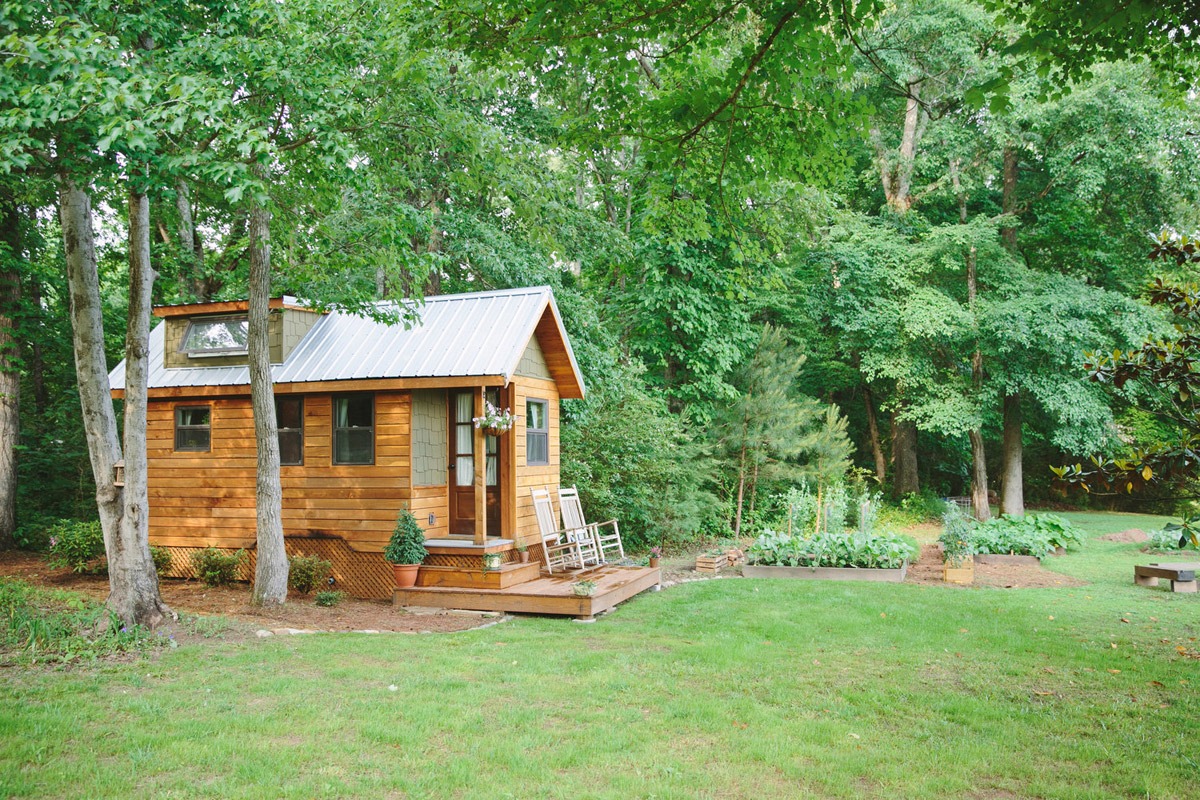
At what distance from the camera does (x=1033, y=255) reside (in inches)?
832

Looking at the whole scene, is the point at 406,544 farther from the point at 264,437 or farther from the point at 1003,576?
the point at 1003,576

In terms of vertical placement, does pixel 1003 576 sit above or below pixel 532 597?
below

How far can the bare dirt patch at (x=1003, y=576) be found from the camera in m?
11.4

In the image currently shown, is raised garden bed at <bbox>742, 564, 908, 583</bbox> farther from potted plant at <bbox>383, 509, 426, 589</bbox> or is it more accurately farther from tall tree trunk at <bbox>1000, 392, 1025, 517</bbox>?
tall tree trunk at <bbox>1000, 392, 1025, 517</bbox>

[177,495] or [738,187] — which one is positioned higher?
[738,187]

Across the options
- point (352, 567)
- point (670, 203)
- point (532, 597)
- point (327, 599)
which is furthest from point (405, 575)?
point (670, 203)

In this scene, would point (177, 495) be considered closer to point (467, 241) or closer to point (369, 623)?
point (369, 623)

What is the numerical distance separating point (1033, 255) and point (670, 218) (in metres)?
18.3

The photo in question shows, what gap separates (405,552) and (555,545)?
2.41 m

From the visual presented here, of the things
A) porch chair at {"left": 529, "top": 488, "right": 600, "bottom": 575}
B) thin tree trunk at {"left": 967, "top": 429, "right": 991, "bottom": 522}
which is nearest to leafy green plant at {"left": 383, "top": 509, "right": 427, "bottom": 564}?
porch chair at {"left": 529, "top": 488, "right": 600, "bottom": 575}

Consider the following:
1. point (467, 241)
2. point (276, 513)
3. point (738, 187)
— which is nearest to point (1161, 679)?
point (738, 187)

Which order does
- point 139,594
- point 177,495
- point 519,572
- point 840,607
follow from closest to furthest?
1. point 139,594
2. point 840,607
3. point 519,572
4. point 177,495

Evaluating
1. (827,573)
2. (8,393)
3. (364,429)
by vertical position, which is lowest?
(827,573)

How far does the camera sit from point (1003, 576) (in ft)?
39.4
